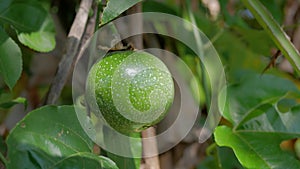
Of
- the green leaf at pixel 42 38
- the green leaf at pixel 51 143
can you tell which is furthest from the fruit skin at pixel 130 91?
the green leaf at pixel 42 38

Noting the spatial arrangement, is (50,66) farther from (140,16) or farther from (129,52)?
(129,52)

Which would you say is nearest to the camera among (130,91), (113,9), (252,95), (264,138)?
(113,9)

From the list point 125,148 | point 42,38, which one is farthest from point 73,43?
point 125,148

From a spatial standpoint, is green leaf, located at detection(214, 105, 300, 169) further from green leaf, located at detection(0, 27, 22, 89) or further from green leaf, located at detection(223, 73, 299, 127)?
green leaf, located at detection(0, 27, 22, 89)

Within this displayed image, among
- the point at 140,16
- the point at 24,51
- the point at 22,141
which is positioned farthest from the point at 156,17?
the point at 22,141

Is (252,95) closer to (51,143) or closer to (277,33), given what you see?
(277,33)

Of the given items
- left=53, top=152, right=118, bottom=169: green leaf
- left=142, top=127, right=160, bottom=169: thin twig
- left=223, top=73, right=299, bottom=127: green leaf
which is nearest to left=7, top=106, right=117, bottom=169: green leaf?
left=53, top=152, right=118, bottom=169: green leaf
